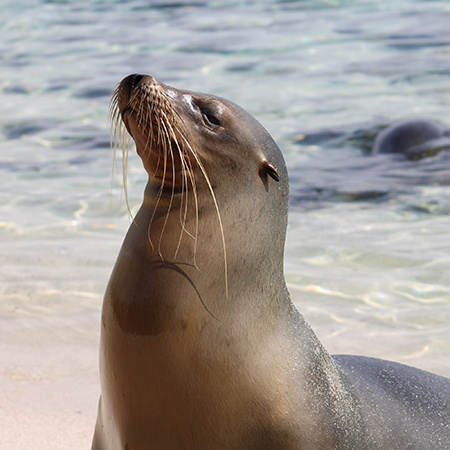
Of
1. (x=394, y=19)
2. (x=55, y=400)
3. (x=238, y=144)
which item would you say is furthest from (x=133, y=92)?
(x=394, y=19)

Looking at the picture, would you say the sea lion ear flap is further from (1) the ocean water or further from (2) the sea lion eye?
(1) the ocean water

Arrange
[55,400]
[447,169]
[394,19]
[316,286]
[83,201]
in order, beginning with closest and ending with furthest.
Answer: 1. [55,400]
2. [316,286]
3. [83,201]
4. [447,169]
5. [394,19]

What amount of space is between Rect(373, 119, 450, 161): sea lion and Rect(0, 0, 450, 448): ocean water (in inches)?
6.9

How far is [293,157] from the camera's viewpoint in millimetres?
8539

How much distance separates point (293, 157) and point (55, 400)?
5.38 m

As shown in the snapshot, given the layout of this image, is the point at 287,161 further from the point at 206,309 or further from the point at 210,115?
the point at 206,309

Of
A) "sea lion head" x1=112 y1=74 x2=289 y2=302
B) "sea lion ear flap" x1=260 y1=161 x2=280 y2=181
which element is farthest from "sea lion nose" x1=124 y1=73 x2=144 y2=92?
"sea lion ear flap" x1=260 y1=161 x2=280 y2=181

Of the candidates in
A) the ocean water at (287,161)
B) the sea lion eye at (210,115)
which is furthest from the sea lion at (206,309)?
the ocean water at (287,161)

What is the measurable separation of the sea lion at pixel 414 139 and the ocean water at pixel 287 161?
0.17 m

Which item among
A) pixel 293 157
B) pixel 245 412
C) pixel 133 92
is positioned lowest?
pixel 293 157

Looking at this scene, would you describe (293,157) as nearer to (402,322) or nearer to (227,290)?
(402,322)

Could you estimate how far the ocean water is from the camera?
14.7 feet

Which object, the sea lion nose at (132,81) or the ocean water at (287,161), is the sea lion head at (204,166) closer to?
the sea lion nose at (132,81)

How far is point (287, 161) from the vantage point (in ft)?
27.6
